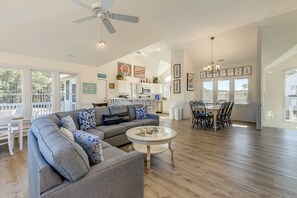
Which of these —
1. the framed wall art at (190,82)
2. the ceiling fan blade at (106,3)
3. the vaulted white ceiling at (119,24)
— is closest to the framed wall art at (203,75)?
the framed wall art at (190,82)

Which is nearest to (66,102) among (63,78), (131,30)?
(63,78)

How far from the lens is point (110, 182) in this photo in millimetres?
1300

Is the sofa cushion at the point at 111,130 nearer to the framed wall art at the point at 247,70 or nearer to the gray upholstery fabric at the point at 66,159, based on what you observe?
the gray upholstery fabric at the point at 66,159

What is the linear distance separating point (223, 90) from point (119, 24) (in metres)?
5.88

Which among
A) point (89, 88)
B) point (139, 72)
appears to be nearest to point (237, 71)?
point (139, 72)

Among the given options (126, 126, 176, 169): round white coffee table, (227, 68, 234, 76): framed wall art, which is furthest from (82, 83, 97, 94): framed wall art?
(227, 68, 234, 76): framed wall art

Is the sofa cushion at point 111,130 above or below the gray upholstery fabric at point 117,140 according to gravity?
above

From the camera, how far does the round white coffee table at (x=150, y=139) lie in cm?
254

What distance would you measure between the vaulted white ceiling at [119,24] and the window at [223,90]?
227cm

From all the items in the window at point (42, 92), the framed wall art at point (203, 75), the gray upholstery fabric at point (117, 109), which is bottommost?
the gray upholstery fabric at point (117, 109)

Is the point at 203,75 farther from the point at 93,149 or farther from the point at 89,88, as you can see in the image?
the point at 93,149

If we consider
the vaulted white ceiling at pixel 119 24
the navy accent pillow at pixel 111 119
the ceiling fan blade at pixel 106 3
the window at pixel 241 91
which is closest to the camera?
the ceiling fan blade at pixel 106 3

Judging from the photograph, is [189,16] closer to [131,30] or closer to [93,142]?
[131,30]

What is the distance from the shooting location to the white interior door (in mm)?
7215
